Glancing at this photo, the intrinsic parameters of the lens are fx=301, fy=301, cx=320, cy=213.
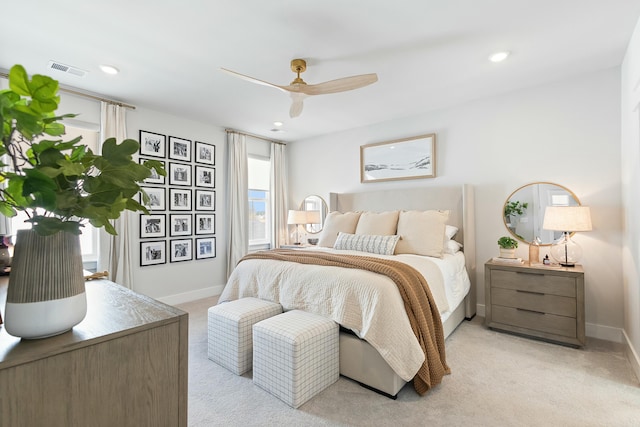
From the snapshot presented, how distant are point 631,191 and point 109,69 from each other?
4.64 meters

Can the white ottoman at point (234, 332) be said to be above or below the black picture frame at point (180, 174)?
below

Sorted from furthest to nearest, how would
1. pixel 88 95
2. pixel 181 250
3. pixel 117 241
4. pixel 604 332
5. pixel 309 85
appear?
pixel 181 250 → pixel 117 241 → pixel 88 95 → pixel 604 332 → pixel 309 85

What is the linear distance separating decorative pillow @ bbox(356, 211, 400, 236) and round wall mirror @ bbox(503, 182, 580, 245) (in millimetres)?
1254

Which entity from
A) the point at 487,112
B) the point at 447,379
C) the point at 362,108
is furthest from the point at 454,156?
the point at 447,379

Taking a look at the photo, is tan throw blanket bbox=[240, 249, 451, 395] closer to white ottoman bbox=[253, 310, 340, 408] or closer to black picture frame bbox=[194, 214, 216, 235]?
white ottoman bbox=[253, 310, 340, 408]

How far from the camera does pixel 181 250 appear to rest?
13.8ft

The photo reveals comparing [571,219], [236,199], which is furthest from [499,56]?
[236,199]

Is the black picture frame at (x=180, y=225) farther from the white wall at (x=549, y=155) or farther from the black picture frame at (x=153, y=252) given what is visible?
the white wall at (x=549, y=155)

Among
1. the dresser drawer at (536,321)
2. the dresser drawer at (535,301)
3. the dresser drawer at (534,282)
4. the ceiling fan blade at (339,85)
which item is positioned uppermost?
the ceiling fan blade at (339,85)

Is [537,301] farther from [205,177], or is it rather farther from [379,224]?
[205,177]

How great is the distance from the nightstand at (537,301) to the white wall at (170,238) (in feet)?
12.0

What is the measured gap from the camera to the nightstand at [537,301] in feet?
8.72

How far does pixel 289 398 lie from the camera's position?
6.27 feet

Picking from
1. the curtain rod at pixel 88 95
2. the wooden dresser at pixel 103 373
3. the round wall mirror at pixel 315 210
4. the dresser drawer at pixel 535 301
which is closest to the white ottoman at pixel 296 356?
the wooden dresser at pixel 103 373
